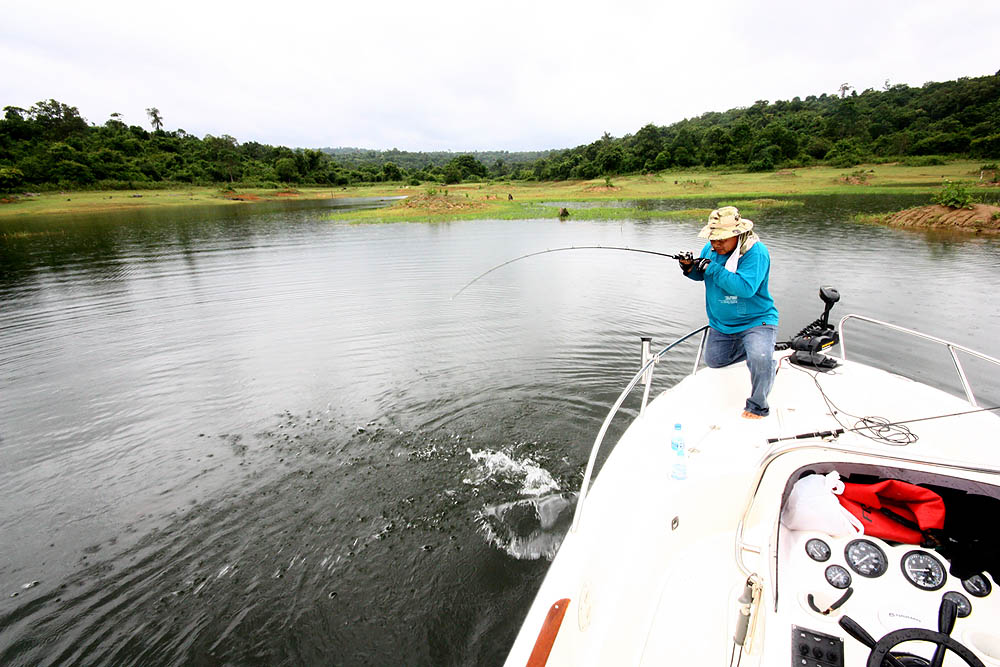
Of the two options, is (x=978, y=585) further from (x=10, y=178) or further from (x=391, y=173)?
(x=391, y=173)

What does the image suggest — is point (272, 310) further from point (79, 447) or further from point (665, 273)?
point (665, 273)

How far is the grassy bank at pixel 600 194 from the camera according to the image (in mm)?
36344

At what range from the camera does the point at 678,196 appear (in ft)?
153

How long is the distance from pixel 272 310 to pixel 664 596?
11.2 m

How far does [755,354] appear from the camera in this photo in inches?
151

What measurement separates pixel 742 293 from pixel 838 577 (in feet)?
7.73

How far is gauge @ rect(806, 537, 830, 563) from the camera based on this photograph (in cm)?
250

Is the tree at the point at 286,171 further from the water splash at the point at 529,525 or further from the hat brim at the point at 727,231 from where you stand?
the hat brim at the point at 727,231

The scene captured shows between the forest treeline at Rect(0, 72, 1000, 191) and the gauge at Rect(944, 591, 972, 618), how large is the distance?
232ft

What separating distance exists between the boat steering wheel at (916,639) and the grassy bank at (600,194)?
3038 centimetres

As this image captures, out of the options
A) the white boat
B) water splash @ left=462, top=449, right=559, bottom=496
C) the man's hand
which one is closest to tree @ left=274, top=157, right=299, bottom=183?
water splash @ left=462, top=449, right=559, bottom=496

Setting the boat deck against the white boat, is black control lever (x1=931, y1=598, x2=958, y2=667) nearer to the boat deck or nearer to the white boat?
the white boat

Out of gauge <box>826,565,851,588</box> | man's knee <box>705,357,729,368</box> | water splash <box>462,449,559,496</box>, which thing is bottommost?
water splash <box>462,449,559,496</box>

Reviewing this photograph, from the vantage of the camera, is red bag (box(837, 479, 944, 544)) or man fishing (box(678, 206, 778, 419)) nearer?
red bag (box(837, 479, 944, 544))
